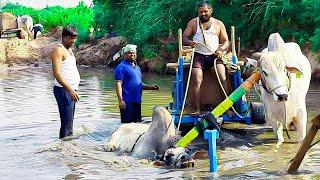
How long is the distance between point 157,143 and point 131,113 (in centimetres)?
200

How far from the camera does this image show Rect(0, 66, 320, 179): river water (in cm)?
743

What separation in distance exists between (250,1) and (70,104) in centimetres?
1216

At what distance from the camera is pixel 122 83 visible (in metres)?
10.0

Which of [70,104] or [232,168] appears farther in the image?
[70,104]

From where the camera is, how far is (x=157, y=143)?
8.24m

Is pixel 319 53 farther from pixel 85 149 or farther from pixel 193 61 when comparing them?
pixel 85 149

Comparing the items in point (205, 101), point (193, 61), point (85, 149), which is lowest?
point (85, 149)

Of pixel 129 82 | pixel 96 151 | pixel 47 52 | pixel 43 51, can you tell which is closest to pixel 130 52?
pixel 129 82

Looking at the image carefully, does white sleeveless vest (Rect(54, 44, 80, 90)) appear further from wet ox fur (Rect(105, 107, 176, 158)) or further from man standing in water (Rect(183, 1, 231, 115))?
man standing in water (Rect(183, 1, 231, 115))

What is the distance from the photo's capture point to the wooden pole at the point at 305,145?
643cm

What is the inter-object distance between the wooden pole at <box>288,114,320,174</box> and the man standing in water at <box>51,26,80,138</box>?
11.0 feet

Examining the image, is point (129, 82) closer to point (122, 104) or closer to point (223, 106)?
point (122, 104)

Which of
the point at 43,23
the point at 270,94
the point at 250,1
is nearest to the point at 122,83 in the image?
the point at 270,94

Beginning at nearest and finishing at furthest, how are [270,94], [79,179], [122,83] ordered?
[79,179] → [270,94] → [122,83]
